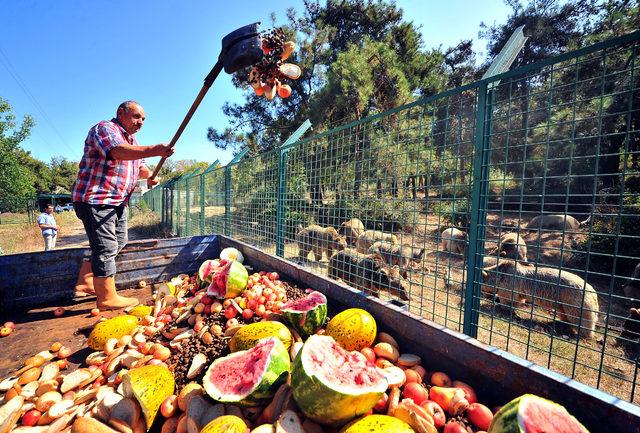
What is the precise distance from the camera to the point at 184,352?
2041mm

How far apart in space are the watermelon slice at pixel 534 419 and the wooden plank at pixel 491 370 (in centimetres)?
13

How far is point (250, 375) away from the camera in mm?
1535

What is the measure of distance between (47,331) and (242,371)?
2429 mm

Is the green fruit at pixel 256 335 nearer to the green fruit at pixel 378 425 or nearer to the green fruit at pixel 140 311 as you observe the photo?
the green fruit at pixel 378 425

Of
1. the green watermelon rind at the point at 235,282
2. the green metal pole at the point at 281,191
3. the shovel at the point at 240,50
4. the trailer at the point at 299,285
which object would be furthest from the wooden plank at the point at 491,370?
the green metal pole at the point at 281,191

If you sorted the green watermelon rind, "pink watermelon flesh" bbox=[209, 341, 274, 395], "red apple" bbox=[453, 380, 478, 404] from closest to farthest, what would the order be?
"red apple" bbox=[453, 380, 478, 404] < "pink watermelon flesh" bbox=[209, 341, 274, 395] < the green watermelon rind

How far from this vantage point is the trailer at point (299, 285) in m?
1.17

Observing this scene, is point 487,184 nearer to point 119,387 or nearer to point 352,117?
point 119,387

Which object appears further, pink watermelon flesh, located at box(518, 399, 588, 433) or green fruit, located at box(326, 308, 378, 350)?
green fruit, located at box(326, 308, 378, 350)

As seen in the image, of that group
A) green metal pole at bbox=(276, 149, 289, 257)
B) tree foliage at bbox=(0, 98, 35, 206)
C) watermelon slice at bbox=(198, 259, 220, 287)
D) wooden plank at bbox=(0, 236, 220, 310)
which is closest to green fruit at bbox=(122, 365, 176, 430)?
watermelon slice at bbox=(198, 259, 220, 287)

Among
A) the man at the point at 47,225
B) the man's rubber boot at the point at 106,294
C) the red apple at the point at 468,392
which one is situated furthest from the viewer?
the man at the point at 47,225

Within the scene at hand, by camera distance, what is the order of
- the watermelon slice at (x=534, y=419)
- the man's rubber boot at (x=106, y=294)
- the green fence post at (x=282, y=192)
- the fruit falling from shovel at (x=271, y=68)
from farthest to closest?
the green fence post at (x=282, y=192), the man's rubber boot at (x=106, y=294), the fruit falling from shovel at (x=271, y=68), the watermelon slice at (x=534, y=419)

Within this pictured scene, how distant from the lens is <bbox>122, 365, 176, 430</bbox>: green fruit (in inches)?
61.1

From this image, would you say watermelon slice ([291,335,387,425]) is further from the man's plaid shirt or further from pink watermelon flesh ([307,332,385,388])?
the man's plaid shirt
